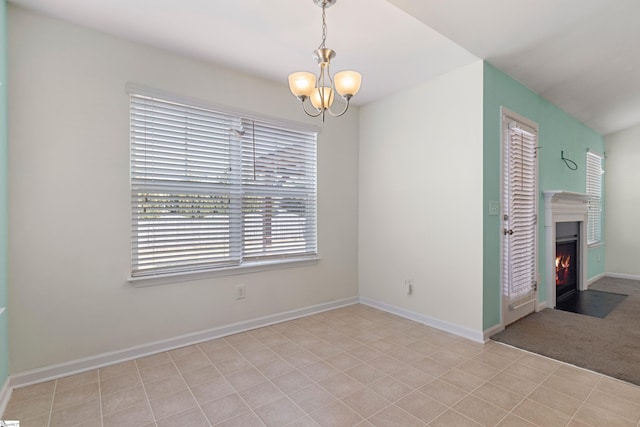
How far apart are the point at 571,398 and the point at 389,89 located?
3.12m

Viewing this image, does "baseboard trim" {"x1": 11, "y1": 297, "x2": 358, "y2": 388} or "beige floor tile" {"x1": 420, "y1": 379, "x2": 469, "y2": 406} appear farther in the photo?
"baseboard trim" {"x1": 11, "y1": 297, "x2": 358, "y2": 388}

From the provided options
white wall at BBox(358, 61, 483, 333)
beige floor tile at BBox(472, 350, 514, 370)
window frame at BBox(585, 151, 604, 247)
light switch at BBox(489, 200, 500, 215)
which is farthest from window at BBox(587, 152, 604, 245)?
beige floor tile at BBox(472, 350, 514, 370)

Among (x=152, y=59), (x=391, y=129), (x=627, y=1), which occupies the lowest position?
(x=391, y=129)

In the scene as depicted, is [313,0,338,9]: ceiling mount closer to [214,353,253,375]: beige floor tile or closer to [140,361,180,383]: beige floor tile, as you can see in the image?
[214,353,253,375]: beige floor tile

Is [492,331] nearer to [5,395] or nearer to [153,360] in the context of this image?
[153,360]

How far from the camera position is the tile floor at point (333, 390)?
180cm

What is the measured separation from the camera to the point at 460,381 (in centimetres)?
219

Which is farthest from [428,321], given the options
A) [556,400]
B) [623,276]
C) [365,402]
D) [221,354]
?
[623,276]

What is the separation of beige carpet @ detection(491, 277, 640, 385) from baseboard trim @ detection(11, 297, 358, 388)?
6.95 ft

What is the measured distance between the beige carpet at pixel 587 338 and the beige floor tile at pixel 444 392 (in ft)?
3.50

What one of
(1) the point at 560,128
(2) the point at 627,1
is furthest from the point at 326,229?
(1) the point at 560,128

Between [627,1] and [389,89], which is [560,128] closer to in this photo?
[627,1]

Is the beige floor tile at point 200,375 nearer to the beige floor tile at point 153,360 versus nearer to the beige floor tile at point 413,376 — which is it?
the beige floor tile at point 153,360

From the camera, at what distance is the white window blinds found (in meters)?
3.18
